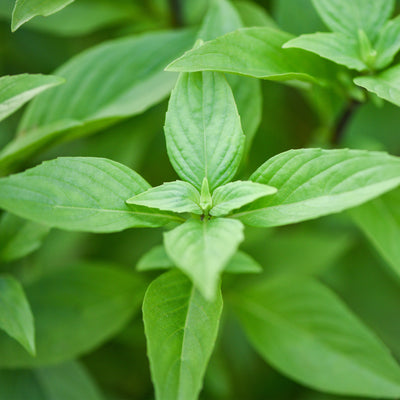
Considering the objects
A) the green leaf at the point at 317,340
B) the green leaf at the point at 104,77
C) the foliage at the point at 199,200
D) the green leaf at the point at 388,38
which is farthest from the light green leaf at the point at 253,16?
the green leaf at the point at 317,340

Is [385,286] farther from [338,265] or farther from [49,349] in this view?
[49,349]

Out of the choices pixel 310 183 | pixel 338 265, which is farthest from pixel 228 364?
pixel 310 183

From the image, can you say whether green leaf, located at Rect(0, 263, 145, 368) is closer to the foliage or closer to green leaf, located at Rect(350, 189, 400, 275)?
Answer: the foliage

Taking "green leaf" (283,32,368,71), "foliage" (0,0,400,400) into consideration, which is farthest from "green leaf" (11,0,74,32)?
"green leaf" (283,32,368,71)

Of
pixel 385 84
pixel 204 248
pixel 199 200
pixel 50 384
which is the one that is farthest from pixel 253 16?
pixel 50 384

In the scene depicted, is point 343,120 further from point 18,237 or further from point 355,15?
point 18,237

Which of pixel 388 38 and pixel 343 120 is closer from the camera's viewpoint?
pixel 388 38
